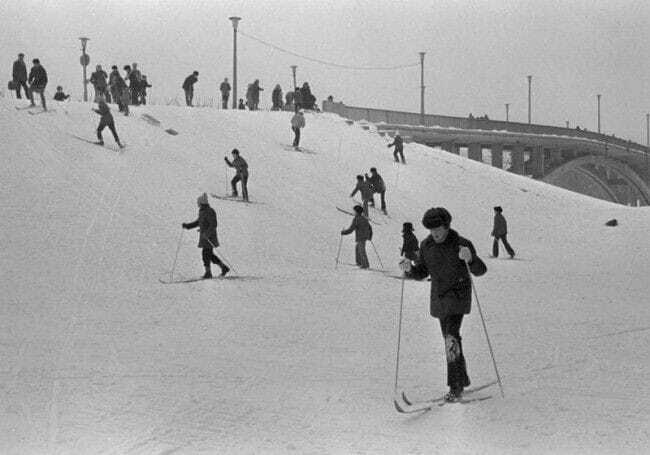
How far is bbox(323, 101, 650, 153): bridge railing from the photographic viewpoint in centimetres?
4038

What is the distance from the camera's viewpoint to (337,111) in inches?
1572

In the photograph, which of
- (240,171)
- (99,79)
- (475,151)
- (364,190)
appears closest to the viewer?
(240,171)

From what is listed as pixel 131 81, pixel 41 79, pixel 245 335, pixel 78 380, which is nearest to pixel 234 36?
pixel 131 81

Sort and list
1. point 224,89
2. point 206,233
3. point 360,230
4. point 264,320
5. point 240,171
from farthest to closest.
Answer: point 224,89 < point 240,171 < point 360,230 < point 206,233 < point 264,320

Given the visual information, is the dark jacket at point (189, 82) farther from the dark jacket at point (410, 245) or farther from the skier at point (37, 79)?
the dark jacket at point (410, 245)

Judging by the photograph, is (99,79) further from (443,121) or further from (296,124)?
(443,121)

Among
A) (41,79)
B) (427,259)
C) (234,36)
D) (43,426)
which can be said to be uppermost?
(234,36)

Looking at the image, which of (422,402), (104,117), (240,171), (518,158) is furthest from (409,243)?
(518,158)

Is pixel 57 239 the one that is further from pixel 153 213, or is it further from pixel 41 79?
pixel 41 79

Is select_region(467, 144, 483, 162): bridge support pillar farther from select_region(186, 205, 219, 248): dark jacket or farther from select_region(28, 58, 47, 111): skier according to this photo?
select_region(186, 205, 219, 248): dark jacket

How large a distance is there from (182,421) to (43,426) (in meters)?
1.01

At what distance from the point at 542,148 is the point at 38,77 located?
41897 millimetres

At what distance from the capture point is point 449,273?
6.88 m

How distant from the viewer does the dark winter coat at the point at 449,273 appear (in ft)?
22.5
